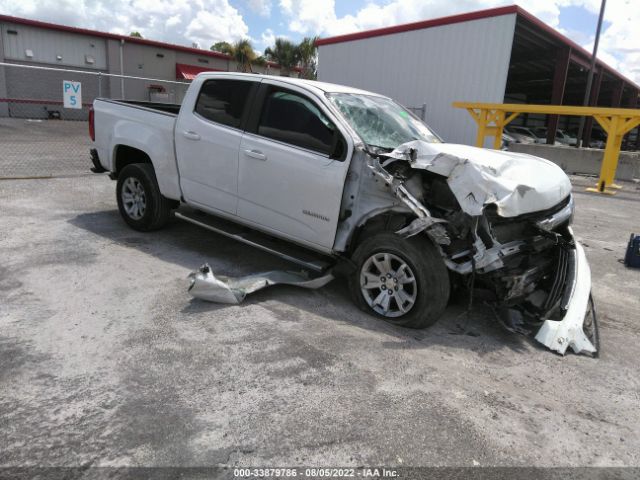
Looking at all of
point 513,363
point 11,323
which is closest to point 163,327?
point 11,323

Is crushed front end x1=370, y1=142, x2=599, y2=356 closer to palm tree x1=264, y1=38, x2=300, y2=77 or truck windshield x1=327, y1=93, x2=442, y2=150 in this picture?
truck windshield x1=327, y1=93, x2=442, y2=150

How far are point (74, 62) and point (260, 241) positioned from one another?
90.2 feet

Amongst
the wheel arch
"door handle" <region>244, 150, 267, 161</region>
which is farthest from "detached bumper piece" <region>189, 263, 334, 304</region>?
the wheel arch

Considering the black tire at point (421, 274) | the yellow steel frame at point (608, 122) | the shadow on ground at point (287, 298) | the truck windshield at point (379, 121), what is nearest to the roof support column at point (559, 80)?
the yellow steel frame at point (608, 122)

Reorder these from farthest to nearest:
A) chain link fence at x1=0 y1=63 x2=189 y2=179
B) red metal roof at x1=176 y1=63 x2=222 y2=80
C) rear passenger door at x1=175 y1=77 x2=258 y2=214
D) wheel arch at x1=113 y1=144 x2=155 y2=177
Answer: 1. red metal roof at x1=176 y1=63 x2=222 y2=80
2. chain link fence at x1=0 y1=63 x2=189 y2=179
3. wheel arch at x1=113 y1=144 x2=155 y2=177
4. rear passenger door at x1=175 y1=77 x2=258 y2=214

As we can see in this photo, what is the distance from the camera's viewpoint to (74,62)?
2728 cm

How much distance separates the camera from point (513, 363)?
11.9ft

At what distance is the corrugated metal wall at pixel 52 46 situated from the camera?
25.1 metres

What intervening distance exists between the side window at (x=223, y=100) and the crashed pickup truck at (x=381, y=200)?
1 centimetres

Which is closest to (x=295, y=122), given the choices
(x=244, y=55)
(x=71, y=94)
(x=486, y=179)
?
(x=486, y=179)

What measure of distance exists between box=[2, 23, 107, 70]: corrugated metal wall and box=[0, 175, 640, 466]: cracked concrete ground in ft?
84.2

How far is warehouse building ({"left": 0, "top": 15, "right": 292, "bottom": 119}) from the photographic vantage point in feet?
81.7

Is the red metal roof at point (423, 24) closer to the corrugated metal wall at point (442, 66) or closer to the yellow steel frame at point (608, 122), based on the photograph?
the corrugated metal wall at point (442, 66)

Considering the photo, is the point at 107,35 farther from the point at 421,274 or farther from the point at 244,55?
the point at 421,274
